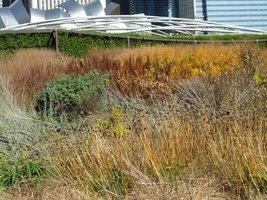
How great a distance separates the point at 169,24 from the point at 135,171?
43.4m

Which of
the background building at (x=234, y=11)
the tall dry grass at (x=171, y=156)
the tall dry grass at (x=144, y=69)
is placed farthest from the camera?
the background building at (x=234, y=11)

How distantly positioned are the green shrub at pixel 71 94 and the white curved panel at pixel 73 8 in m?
38.3

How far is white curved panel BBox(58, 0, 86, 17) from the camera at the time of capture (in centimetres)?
4791

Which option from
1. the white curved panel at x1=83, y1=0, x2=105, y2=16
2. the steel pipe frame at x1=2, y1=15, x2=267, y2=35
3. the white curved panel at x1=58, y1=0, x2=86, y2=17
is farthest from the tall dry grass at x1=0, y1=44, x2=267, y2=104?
the white curved panel at x1=83, y1=0, x2=105, y2=16

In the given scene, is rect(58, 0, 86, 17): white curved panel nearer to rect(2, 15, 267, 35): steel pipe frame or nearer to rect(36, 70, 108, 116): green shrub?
rect(2, 15, 267, 35): steel pipe frame

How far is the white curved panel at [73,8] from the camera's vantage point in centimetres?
4791

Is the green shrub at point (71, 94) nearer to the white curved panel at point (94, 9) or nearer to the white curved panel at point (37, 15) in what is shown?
the white curved panel at point (37, 15)

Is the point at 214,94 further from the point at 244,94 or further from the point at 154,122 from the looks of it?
the point at 154,122

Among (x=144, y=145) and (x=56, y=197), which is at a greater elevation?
(x=144, y=145)

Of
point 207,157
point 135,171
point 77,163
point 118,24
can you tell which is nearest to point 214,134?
point 207,157

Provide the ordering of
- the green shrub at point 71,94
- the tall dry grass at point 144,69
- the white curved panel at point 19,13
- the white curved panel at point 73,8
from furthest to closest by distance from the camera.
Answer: the white curved panel at point 19,13 < the white curved panel at point 73,8 < the tall dry grass at point 144,69 < the green shrub at point 71,94

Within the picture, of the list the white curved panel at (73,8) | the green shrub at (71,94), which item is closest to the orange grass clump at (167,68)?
the green shrub at (71,94)

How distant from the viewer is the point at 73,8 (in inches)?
1909

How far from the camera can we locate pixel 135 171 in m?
4.88
